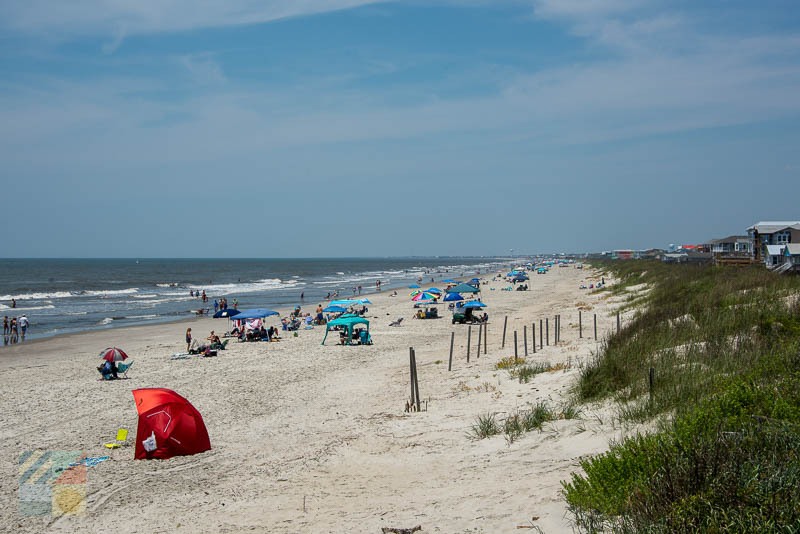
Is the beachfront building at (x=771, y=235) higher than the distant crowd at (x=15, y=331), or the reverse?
the beachfront building at (x=771, y=235)

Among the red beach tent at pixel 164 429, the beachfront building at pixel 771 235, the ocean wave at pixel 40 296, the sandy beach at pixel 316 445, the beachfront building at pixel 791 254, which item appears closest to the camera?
the sandy beach at pixel 316 445

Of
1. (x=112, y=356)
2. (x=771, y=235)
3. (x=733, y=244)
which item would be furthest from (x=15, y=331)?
(x=733, y=244)

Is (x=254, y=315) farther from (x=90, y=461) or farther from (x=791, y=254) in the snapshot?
(x=791, y=254)


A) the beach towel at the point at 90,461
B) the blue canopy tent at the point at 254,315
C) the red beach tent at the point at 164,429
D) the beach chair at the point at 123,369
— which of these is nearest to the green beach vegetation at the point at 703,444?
the red beach tent at the point at 164,429

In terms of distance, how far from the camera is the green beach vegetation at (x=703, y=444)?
383 cm

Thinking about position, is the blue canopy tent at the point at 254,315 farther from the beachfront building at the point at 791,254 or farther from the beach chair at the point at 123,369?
the beachfront building at the point at 791,254

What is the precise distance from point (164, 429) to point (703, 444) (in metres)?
8.29

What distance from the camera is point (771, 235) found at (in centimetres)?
4141

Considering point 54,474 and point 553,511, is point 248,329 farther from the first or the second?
point 553,511

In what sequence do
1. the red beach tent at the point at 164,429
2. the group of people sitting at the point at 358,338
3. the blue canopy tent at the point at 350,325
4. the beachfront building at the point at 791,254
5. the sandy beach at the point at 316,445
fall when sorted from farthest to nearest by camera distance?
the beachfront building at the point at 791,254 < the group of people sitting at the point at 358,338 < the blue canopy tent at the point at 350,325 < the red beach tent at the point at 164,429 < the sandy beach at the point at 316,445

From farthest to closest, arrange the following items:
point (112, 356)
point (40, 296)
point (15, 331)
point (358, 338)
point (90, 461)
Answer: point (40, 296), point (15, 331), point (358, 338), point (112, 356), point (90, 461)

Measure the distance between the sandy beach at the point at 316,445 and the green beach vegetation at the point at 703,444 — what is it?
1.66 ft

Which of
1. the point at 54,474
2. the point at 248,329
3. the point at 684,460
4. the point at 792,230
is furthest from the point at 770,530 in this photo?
the point at 792,230

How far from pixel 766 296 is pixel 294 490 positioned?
1129cm
